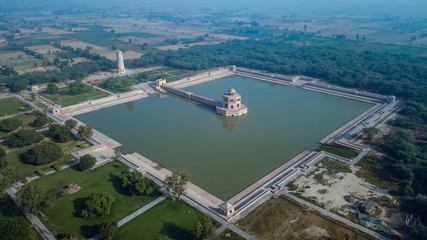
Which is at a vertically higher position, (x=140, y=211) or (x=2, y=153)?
(x=2, y=153)

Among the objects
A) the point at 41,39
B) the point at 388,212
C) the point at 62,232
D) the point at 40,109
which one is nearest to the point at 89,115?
the point at 40,109

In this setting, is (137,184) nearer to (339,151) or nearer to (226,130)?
(226,130)

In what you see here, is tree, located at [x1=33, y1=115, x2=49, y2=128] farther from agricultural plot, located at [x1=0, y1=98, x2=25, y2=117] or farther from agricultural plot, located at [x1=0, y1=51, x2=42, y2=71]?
agricultural plot, located at [x1=0, y1=51, x2=42, y2=71]

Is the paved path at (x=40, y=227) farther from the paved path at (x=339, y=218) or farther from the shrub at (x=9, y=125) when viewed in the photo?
the paved path at (x=339, y=218)

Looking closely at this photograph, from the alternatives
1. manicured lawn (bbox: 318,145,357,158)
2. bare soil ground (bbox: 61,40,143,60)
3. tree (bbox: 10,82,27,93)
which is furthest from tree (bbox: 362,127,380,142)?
bare soil ground (bbox: 61,40,143,60)

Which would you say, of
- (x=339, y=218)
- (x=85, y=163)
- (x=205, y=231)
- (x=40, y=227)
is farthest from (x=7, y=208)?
(x=339, y=218)

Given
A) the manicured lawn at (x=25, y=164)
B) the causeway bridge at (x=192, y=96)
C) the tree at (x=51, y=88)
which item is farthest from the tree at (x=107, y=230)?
the tree at (x=51, y=88)
